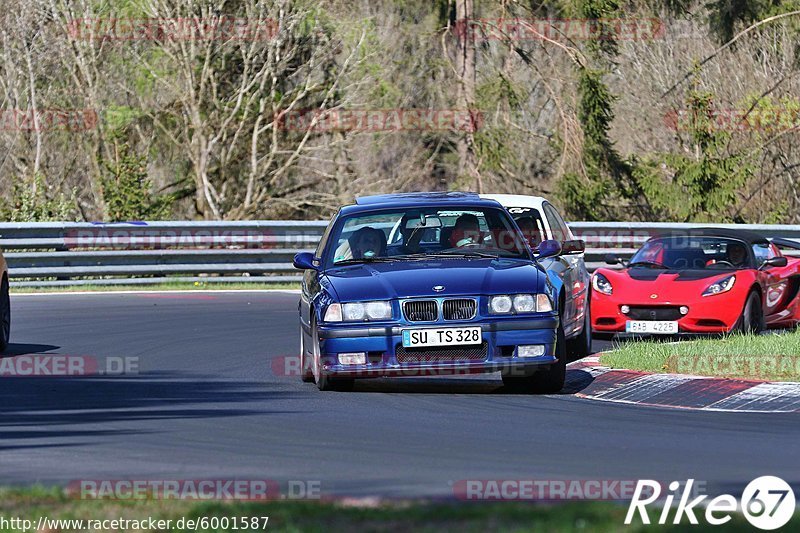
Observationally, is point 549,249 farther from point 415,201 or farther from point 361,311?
point 361,311

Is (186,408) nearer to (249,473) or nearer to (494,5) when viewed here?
(249,473)

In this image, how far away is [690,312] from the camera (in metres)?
16.1

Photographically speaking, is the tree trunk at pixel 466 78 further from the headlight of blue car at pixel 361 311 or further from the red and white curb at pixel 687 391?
the headlight of blue car at pixel 361 311

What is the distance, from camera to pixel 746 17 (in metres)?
35.2

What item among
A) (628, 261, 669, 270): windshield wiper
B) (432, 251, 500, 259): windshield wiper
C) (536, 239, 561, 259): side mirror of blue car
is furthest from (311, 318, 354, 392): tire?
(628, 261, 669, 270): windshield wiper

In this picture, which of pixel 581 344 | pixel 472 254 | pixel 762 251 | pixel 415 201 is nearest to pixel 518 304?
pixel 472 254

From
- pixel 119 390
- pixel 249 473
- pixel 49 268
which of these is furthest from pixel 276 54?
pixel 249 473

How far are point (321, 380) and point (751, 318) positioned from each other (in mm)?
6718

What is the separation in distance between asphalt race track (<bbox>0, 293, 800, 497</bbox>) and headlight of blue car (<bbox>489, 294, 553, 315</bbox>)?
663 millimetres

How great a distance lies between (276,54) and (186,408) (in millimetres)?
24197

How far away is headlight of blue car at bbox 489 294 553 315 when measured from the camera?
1090cm

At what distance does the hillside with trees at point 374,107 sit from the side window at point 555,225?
1703 centimetres

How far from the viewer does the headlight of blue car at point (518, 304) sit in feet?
35.8

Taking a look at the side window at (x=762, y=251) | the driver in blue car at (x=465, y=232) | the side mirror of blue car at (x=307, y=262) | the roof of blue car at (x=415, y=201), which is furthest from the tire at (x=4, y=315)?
the side window at (x=762, y=251)
